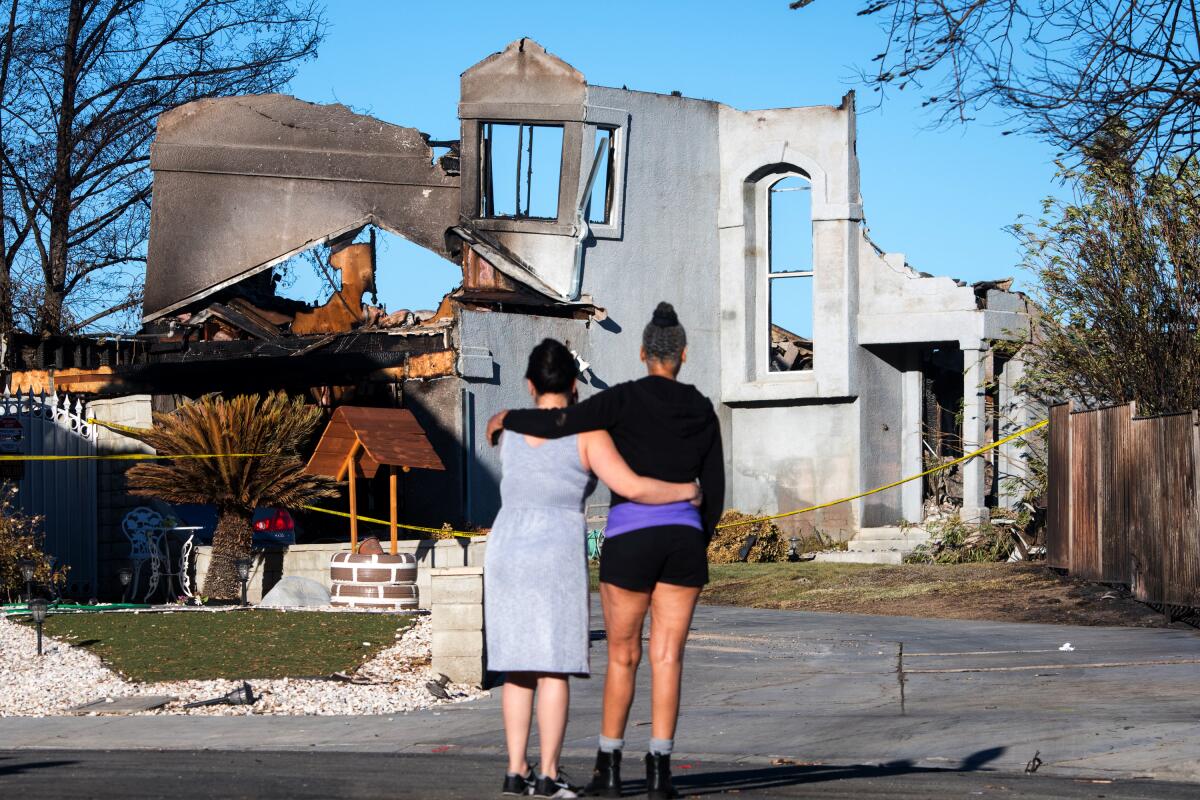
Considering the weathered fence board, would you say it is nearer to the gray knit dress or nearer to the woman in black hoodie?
the woman in black hoodie

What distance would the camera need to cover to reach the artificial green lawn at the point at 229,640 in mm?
11891

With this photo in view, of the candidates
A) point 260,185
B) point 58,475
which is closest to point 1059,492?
point 58,475

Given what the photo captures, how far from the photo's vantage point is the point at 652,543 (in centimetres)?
668

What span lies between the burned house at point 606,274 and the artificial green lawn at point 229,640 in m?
9.83

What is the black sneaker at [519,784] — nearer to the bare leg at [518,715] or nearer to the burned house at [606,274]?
the bare leg at [518,715]

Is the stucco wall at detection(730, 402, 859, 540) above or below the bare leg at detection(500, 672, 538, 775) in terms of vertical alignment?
above

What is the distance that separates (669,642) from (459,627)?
5.09m

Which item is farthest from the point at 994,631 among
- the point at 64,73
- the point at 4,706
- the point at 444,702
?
the point at 64,73

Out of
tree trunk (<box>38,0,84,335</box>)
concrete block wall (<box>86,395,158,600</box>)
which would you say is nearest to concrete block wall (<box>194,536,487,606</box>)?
concrete block wall (<box>86,395,158,600</box>)

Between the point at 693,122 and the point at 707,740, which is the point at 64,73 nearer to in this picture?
the point at 693,122

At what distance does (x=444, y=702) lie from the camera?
36.0ft

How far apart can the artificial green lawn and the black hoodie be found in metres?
5.53

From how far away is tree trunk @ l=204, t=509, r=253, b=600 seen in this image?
18.2 m

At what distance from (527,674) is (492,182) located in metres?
20.5
